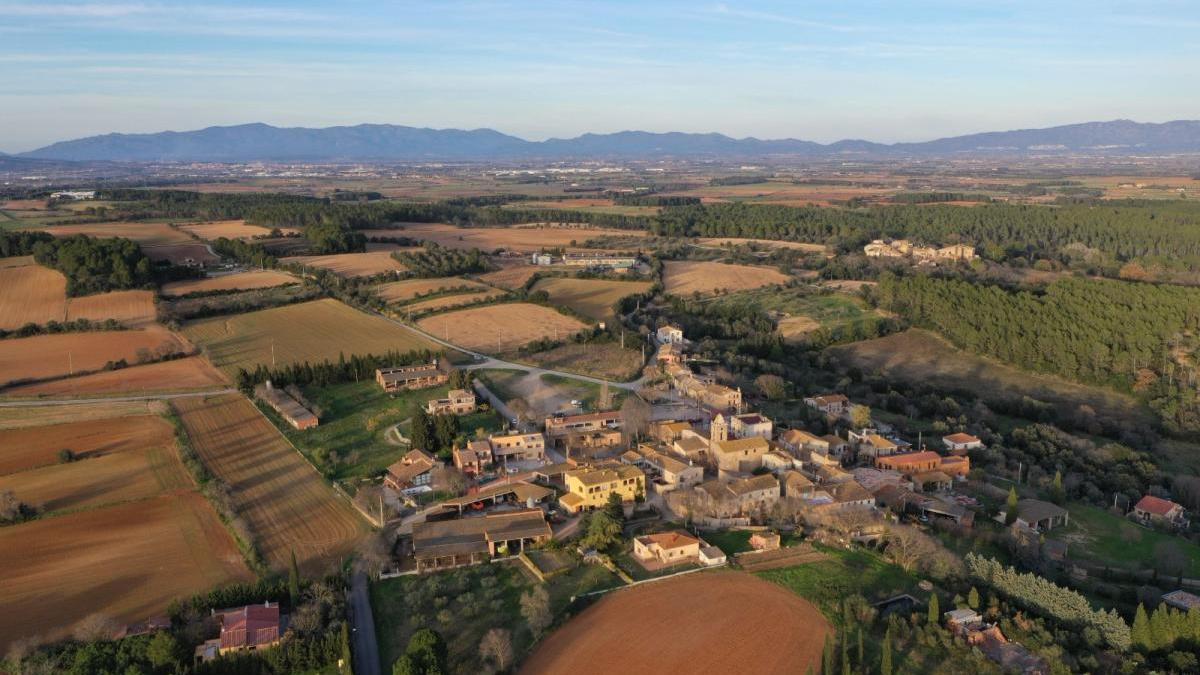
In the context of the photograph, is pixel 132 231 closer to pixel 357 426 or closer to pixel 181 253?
pixel 181 253

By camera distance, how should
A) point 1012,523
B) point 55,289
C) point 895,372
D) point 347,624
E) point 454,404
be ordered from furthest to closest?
point 55,289
point 895,372
point 454,404
point 1012,523
point 347,624

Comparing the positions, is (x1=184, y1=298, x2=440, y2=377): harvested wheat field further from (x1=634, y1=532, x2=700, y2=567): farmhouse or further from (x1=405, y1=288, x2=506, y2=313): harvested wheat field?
→ (x1=634, y1=532, x2=700, y2=567): farmhouse

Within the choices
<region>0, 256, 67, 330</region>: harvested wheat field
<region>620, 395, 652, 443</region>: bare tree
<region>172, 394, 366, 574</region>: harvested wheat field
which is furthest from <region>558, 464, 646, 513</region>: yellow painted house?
<region>0, 256, 67, 330</region>: harvested wheat field

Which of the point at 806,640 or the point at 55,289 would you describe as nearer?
the point at 806,640

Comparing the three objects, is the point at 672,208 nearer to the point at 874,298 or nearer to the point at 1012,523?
the point at 874,298

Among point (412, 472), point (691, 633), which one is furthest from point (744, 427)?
point (691, 633)

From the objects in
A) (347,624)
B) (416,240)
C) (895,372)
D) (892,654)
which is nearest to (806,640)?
(892,654)

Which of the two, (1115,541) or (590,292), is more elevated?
(590,292)
